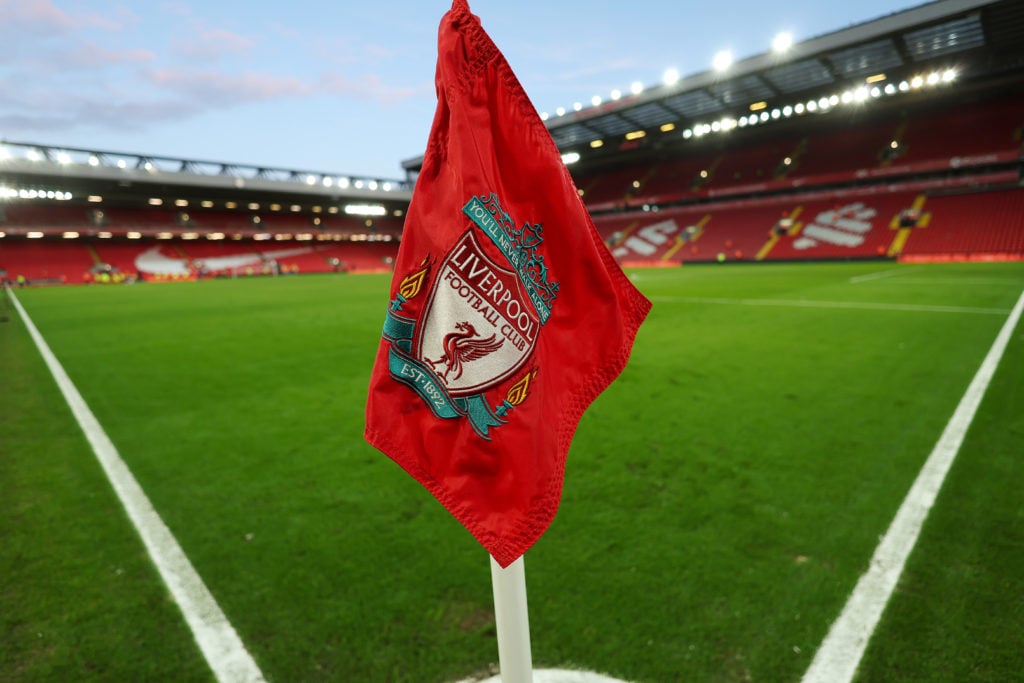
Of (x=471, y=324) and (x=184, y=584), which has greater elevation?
(x=471, y=324)

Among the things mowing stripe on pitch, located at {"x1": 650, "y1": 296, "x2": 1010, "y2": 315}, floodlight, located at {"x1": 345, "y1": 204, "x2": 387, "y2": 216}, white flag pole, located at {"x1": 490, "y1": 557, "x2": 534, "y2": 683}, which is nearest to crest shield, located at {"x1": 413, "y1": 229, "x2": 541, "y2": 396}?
white flag pole, located at {"x1": 490, "y1": 557, "x2": 534, "y2": 683}

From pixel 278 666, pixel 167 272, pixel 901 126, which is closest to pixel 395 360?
pixel 278 666

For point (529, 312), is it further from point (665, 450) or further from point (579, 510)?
point (665, 450)

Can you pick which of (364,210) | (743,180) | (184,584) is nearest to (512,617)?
(184,584)

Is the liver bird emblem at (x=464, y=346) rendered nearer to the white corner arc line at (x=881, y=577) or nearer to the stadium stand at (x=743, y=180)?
the white corner arc line at (x=881, y=577)

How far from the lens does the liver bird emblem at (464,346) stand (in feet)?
3.15

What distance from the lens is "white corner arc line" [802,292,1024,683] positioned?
63.5 inches

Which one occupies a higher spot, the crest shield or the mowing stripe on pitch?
the crest shield

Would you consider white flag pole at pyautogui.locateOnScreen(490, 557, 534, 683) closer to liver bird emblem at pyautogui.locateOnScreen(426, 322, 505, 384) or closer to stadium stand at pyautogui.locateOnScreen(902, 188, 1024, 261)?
liver bird emblem at pyautogui.locateOnScreen(426, 322, 505, 384)

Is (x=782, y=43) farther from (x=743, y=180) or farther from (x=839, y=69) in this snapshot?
(x=743, y=180)

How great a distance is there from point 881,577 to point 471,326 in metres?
2.10

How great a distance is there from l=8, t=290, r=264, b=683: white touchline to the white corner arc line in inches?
72.6

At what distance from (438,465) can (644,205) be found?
44.7 metres

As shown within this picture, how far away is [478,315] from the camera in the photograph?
0.96 m
